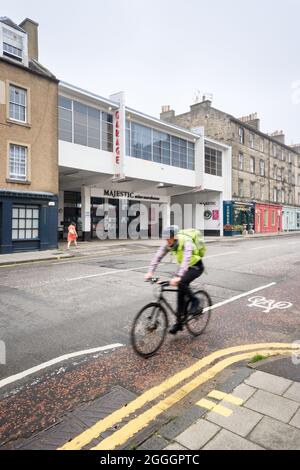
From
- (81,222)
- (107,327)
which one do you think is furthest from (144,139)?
(107,327)

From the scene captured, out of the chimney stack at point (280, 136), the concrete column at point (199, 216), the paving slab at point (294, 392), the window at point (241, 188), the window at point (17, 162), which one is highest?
the chimney stack at point (280, 136)

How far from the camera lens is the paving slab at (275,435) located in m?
2.42

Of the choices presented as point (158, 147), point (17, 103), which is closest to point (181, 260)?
point (17, 103)

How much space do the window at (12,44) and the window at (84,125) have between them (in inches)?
136

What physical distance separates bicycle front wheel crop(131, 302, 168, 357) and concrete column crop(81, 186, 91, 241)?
21310mm

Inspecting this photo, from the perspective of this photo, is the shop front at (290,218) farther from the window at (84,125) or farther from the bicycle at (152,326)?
the bicycle at (152,326)

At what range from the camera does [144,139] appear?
2628 centimetres

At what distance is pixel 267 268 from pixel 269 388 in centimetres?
880

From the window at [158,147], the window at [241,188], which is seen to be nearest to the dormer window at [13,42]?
the window at [158,147]

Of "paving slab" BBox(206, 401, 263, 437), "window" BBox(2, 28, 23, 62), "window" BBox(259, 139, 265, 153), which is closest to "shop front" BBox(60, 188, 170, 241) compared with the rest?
"window" BBox(2, 28, 23, 62)

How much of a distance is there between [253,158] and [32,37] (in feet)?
93.6

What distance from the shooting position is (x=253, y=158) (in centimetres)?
3944

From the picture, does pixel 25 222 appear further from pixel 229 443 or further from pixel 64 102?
pixel 229 443

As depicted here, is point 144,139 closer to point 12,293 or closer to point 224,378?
point 12,293
